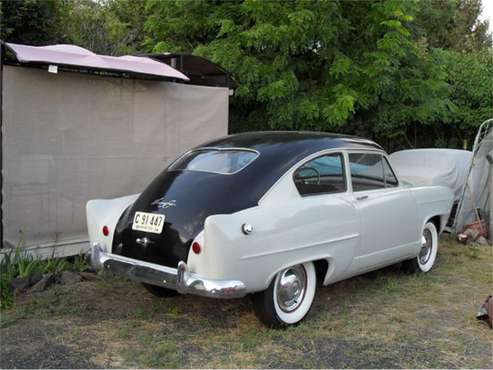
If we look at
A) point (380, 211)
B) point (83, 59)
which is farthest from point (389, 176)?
point (83, 59)

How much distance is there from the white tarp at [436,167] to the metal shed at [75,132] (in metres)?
4.03

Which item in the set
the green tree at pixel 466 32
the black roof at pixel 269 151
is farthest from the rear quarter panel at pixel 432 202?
the green tree at pixel 466 32

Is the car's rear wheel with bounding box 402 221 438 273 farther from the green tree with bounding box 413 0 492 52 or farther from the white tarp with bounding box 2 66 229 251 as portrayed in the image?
the green tree with bounding box 413 0 492 52

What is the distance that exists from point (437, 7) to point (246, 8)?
15.8 feet

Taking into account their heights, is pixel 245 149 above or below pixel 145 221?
above

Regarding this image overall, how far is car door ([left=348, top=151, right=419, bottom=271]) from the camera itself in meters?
5.36

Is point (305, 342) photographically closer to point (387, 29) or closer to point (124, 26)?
point (387, 29)

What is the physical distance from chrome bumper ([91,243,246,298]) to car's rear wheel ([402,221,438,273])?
3.04m

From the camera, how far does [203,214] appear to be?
4398mm

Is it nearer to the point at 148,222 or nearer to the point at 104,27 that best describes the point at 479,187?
the point at 148,222

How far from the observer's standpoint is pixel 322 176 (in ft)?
16.8

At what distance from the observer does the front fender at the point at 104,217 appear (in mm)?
4891

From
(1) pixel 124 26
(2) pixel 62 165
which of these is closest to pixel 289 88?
(2) pixel 62 165

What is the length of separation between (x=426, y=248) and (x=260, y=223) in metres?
3.27
